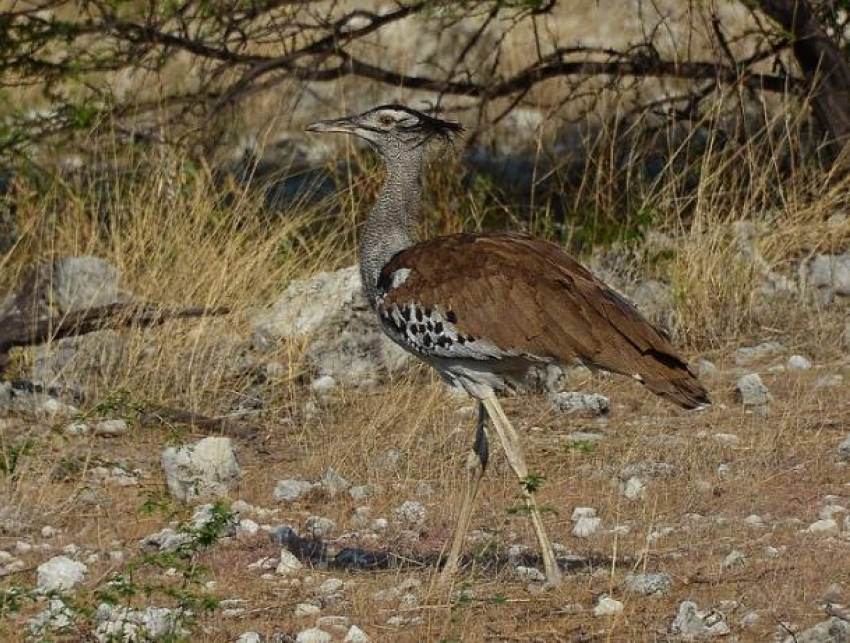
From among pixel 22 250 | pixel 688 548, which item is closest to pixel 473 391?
pixel 688 548

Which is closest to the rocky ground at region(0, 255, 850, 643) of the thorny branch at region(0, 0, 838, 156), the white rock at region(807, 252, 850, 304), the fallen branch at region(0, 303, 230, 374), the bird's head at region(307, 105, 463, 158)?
the white rock at region(807, 252, 850, 304)

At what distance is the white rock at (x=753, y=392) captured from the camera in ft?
21.7

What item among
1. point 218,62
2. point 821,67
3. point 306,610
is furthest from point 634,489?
point 218,62

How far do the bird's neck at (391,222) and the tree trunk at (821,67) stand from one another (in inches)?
136

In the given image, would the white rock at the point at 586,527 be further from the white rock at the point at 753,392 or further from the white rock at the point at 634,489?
the white rock at the point at 753,392

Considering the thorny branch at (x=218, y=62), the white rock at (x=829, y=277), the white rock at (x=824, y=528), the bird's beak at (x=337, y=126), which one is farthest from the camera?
the thorny branch at (x=218, y=62)

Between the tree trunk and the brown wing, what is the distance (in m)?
3.81

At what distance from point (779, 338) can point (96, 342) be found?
10.3 feet

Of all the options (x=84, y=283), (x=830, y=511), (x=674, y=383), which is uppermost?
(x=674, y=383)

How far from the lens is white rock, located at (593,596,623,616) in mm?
4437

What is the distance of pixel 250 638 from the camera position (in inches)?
174

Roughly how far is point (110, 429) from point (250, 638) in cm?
234

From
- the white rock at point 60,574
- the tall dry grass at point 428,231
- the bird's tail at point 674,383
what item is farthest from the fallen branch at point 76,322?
the bird's tail at point 674,383

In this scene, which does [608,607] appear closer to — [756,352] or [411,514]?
[411,514]
